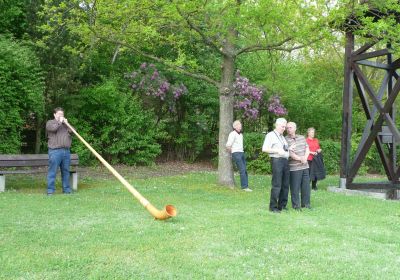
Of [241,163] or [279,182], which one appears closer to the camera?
[279,182]

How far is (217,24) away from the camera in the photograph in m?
10.7

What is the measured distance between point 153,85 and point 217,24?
8424 mm

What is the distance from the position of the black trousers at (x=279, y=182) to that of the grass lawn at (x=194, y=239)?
260mm

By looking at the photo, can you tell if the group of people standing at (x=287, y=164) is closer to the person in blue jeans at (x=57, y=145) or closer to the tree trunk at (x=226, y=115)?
the tree trunk at (x=226, y=115)

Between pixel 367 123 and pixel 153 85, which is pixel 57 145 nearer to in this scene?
pixel 367 123

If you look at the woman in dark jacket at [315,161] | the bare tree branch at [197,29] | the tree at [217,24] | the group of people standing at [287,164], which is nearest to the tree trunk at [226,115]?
the tree at [217,24]

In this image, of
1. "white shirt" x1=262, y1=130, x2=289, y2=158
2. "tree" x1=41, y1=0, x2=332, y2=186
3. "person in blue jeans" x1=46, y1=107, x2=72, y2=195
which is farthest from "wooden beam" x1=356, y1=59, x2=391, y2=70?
"person in blue jeans" x1=46, y1=107, x2=72, y2=195

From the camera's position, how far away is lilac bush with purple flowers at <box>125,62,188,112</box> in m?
18.8

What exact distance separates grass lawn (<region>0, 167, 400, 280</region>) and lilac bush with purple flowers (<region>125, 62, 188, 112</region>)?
360 inches

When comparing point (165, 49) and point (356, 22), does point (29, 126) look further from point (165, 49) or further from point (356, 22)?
point (356, 22)

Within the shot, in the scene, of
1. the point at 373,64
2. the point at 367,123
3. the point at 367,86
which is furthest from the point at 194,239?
the point at 373,64

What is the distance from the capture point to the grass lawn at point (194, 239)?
491 centimetres

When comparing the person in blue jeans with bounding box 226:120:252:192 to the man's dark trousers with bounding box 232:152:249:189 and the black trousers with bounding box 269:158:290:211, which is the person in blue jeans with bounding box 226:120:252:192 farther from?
the black trousers with bounding box 269:158:290:211

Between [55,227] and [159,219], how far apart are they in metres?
1.55
